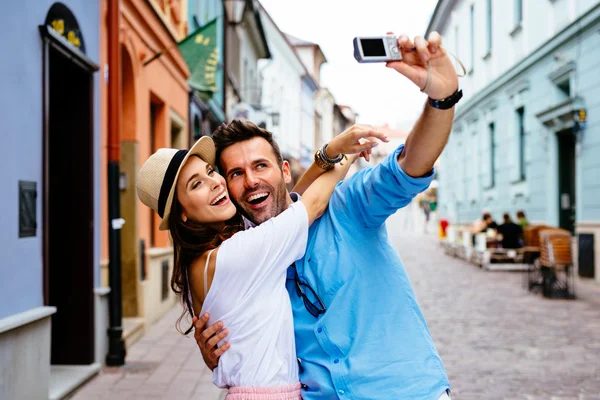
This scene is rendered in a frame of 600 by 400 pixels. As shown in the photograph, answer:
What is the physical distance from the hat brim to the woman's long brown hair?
4 cm

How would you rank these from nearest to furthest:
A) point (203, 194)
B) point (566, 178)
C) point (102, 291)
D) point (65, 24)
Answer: point (203, 194) < point (65, 24) < point (102, 291) < point (566, 178)

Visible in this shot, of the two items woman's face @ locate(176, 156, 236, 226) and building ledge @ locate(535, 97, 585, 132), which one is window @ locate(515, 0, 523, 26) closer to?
building ledge @ locate(535, 97, 585, 132)

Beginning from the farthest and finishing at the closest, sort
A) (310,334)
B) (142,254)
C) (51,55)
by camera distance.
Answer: (142,254)
(51,55)
(310,334)

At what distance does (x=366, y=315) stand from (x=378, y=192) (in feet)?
1.27

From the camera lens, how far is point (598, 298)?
12.7m

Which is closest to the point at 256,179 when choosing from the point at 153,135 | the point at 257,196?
the point at 257,196

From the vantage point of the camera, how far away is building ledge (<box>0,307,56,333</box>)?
489cm

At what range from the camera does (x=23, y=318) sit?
519cm

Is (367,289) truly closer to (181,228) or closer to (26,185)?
(181,228)

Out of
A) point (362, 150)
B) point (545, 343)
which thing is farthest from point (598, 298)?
point (362, 150)

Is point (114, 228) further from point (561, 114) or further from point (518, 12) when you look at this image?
point (518, 12)

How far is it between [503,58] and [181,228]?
21625 mm

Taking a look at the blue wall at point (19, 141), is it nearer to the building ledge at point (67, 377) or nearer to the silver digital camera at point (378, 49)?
the building ledge at point (67, 377)

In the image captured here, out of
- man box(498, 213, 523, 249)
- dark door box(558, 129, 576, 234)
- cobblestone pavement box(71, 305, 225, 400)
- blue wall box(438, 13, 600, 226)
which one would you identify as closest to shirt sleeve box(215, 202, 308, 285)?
cobblestone pavement box(71, 305, 225, 400)
